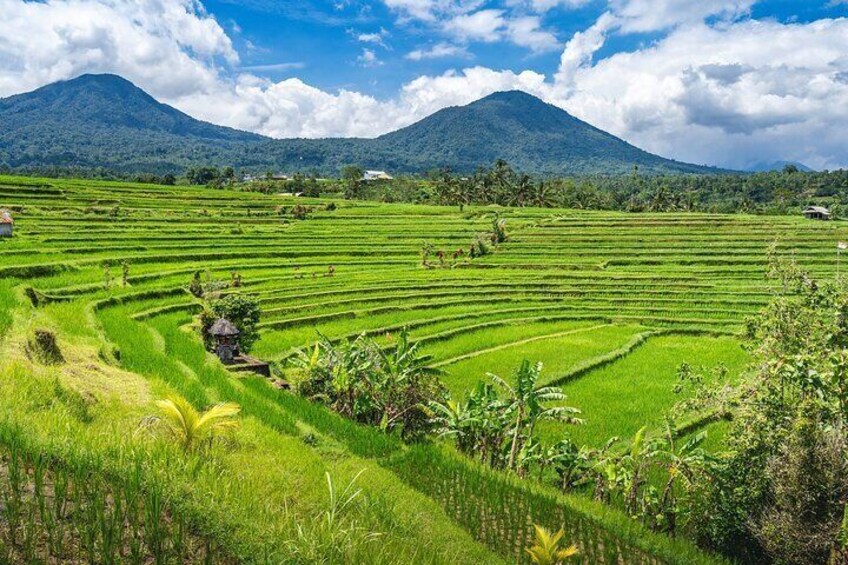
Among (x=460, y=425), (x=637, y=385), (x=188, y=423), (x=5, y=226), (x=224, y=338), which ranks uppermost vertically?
(x=5, y=226)

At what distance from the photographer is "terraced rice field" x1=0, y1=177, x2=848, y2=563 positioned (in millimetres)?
7789

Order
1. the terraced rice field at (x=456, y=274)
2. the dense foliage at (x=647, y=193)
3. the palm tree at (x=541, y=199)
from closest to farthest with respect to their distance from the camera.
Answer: the terraced rice field at (x=456, y=274) → the palm tree at (x=541, y=199) → the dense foliage at (x=647, y=193)

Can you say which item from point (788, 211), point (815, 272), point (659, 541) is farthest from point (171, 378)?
point (788, 211)

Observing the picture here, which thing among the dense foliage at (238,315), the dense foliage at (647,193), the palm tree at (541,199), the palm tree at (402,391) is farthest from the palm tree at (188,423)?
the dense foliage at (647,193)

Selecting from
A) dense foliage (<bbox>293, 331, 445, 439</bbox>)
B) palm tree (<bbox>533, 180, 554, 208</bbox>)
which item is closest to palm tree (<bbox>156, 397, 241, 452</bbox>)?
dense foliage (<bbox>293, 331, 445, 439</bbox>)

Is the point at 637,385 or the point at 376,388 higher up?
the point at 376,388

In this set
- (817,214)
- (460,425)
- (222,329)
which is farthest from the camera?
(817,214)

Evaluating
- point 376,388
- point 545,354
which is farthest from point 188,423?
point 545,354

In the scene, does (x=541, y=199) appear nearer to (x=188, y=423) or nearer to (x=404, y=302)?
(x=404, y=302)

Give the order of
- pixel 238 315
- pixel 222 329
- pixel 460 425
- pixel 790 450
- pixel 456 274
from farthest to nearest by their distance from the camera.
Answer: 1. pixel 456 274
2. pixel 238 315
3. pixel 222 329
4. pixel 460 425
5. pixel 790 450

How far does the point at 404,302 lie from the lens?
2698cm

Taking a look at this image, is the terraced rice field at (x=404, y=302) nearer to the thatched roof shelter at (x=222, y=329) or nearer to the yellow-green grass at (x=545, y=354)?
the yellow-green grass at (x=545, y=354)

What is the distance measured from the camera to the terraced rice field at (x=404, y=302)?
779 cm

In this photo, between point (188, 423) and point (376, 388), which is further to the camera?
point (376, 388)
